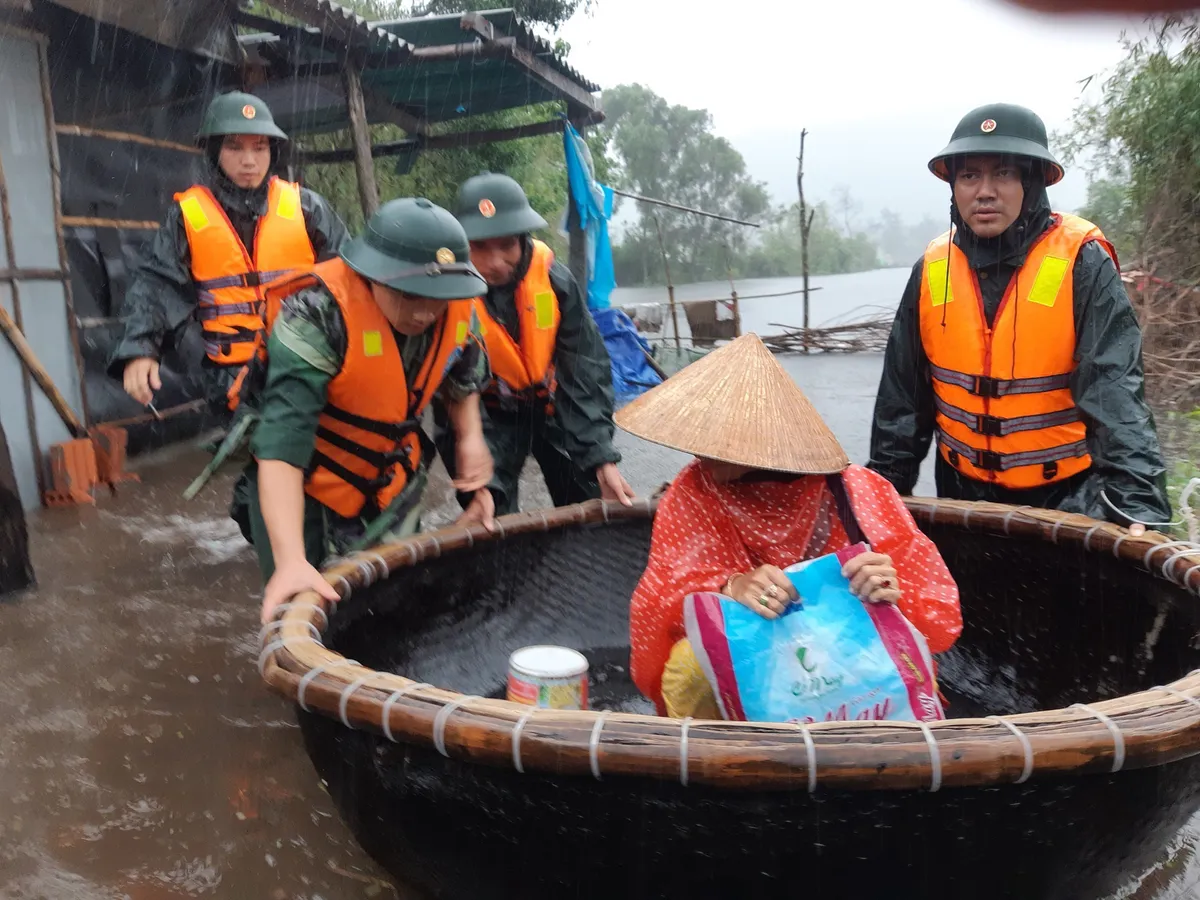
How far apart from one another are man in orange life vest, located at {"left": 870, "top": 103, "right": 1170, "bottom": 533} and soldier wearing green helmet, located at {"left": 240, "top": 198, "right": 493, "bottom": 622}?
126 centimetres

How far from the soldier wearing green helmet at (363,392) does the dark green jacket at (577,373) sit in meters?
0.37

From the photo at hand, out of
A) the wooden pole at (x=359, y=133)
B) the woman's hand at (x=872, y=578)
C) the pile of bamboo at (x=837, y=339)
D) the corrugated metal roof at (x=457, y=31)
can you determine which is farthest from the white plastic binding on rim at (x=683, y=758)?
the pile of bamboo at (x=837, y=339)

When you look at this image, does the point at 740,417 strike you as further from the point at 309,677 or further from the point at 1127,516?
the point at 1127,516

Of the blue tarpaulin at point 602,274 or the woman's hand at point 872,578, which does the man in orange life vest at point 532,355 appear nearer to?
the woman's hand at point 872,578

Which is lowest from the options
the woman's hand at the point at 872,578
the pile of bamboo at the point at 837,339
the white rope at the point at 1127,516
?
the pile of bamboo at the point at 837,339

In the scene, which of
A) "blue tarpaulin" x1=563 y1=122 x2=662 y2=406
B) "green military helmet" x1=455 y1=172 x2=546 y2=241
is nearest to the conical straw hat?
"green military helmet" x1=455 y1=172 x2=546 y2=241

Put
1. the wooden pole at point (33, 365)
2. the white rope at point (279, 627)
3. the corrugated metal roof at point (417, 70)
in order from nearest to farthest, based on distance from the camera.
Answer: the white rope at point (279, 627) → the wooden pole at point (33, 365) → the corrugated metal roof at point (417, 70)

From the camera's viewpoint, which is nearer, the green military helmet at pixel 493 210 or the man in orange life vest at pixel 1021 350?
the man in orange life vest at pixel 1021 350

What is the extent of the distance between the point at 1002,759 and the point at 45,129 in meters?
6.06

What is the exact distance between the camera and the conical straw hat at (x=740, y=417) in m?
1.81

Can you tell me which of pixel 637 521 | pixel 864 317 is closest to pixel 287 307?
pixel 637 521

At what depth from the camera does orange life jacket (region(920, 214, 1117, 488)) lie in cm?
248

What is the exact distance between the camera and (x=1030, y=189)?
249cm

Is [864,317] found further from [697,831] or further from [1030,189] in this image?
[697,831]
